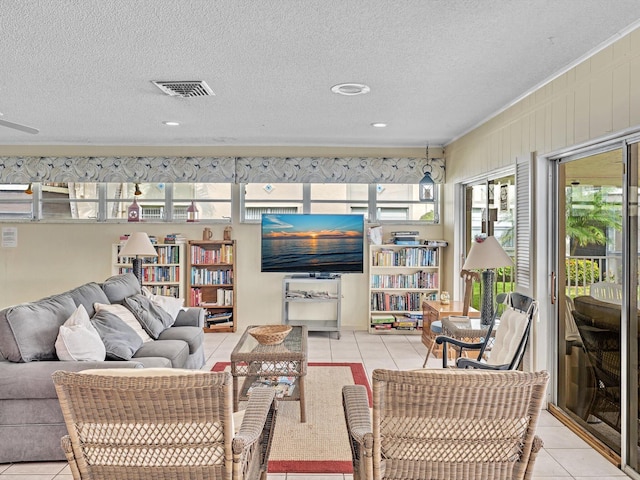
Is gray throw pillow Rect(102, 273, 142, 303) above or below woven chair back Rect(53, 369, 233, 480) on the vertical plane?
above

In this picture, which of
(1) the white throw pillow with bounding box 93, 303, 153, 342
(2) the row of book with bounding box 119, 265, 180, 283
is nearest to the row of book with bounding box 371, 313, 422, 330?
(2) the row of book with bounding box 119, 265, 180, 283

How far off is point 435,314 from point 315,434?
2483 mm

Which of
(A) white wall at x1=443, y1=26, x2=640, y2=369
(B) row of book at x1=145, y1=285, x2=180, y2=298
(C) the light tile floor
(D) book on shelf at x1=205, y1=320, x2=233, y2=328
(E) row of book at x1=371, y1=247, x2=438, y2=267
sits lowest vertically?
(C) the light tile floor

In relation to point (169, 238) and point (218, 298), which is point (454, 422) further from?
point (169, 238)

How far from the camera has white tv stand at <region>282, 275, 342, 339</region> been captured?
6277 mm

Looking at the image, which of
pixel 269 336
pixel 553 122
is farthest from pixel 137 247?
pixel 553 122

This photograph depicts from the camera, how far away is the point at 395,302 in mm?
6508

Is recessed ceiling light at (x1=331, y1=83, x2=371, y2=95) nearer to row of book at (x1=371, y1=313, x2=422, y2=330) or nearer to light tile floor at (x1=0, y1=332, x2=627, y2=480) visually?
light tile floor at (x1=0, y1=332, x2=627, y2=480)

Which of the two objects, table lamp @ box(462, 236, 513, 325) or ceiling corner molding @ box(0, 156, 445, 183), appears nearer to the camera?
table lamp @ box(462, 236, 513, 325)

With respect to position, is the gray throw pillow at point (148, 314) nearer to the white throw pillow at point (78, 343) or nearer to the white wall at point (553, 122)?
the white throw pillow at point (78, 343)

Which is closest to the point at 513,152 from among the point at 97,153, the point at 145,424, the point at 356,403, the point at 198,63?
the point at 198,63

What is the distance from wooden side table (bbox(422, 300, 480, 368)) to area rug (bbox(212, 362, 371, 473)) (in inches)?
46.7

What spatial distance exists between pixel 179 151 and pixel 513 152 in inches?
171

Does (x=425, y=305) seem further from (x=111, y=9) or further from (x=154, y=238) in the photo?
(x=111, y=9)
